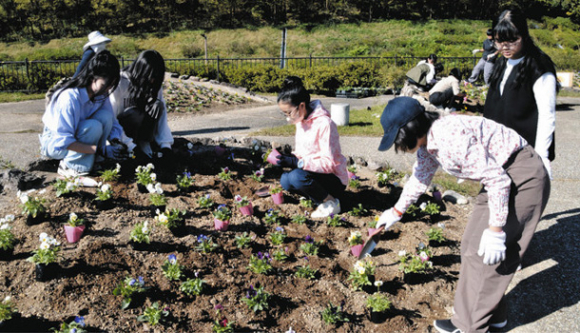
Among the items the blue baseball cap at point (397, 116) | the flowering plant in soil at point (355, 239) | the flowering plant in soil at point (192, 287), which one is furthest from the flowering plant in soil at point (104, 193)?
the blue baseball cap at point (397, 116)

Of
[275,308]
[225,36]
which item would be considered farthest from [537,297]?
[225,36]

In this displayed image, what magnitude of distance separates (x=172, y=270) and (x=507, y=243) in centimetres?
208

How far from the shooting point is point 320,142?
385cm

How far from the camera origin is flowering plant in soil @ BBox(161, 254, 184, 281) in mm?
2975

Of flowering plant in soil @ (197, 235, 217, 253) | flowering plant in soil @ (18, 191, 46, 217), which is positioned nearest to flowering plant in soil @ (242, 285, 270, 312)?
flowering plant in soil @ (197, 235, 217, 253)

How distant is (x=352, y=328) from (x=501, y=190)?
Answer: 3.97 feet

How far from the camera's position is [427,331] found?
9.10 feet

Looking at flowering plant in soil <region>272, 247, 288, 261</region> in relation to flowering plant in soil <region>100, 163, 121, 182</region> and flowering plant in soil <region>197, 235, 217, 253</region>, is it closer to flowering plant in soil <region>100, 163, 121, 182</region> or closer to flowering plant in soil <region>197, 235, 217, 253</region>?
flowering plant in soil <region>197, 235, 217, 253</region>

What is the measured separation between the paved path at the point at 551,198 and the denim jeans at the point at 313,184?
1.62 meters

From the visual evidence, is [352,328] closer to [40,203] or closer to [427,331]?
[427,331]

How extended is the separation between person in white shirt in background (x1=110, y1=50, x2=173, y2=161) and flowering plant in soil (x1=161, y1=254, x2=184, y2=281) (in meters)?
1.89

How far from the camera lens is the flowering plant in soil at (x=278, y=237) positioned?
3512 mm

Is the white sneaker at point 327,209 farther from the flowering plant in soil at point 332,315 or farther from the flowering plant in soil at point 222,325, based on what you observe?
the flowering plant in soil at point 222,325

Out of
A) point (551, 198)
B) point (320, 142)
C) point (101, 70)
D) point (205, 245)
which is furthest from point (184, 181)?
point (551, 198)
